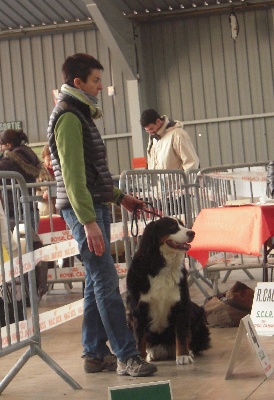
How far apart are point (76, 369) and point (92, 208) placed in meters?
1.23

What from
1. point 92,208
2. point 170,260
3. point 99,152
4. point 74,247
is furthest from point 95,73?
point 74,247

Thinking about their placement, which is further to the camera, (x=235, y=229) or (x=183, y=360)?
(x=235, y=229)

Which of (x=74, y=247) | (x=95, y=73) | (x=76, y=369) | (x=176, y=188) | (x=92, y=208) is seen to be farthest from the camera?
(x=176, y=188)

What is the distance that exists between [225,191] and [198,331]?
3.66 meters

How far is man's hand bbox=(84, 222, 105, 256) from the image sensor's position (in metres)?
4.82

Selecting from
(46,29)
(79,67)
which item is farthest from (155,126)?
(46,29)

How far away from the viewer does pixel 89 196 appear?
15.9 feet

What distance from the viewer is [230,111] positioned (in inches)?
677

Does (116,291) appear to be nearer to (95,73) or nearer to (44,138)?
(95,73)

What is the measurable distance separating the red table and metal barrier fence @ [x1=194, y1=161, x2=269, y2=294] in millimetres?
1981

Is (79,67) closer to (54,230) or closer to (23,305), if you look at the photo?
(23,305)

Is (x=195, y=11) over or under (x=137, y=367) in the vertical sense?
over

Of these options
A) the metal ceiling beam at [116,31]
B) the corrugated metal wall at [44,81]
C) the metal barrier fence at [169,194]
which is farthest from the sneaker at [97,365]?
the corrugated metal wall at [44,81]

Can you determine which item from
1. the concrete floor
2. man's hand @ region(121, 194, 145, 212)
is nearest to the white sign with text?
the concrete floor
